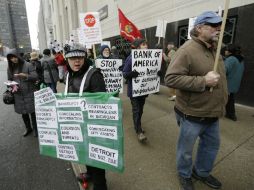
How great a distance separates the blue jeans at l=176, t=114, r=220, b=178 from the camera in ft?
7.49

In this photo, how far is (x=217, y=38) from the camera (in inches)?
81.7

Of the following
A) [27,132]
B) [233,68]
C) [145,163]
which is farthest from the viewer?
[27,132]

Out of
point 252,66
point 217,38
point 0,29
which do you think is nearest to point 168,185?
point 217,38

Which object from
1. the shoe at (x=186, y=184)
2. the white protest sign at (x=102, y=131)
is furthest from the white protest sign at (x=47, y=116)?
the shoe at (x=186, y=184)

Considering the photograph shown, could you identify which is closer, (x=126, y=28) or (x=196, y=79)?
(x=196, y=79)

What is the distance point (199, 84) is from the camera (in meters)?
2.00

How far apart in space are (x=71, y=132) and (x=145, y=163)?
156cm

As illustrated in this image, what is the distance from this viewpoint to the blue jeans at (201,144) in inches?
89.9

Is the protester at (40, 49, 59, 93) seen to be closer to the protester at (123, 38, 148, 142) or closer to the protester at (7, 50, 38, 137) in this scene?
the protester at (7, 50, 38, 137)

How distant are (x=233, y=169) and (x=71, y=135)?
240 cm

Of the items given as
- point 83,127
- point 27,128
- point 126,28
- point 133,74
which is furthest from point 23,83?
point 126,28

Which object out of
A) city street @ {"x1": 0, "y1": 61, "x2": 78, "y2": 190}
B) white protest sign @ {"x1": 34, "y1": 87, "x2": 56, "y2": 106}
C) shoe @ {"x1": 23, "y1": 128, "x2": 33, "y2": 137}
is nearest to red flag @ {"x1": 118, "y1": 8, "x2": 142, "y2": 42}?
shoe @ {"x1": 23, "y1": 128, "x2": 33, "y2": 137}

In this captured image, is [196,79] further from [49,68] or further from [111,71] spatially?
[49,68]

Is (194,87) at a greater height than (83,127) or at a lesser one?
greater
